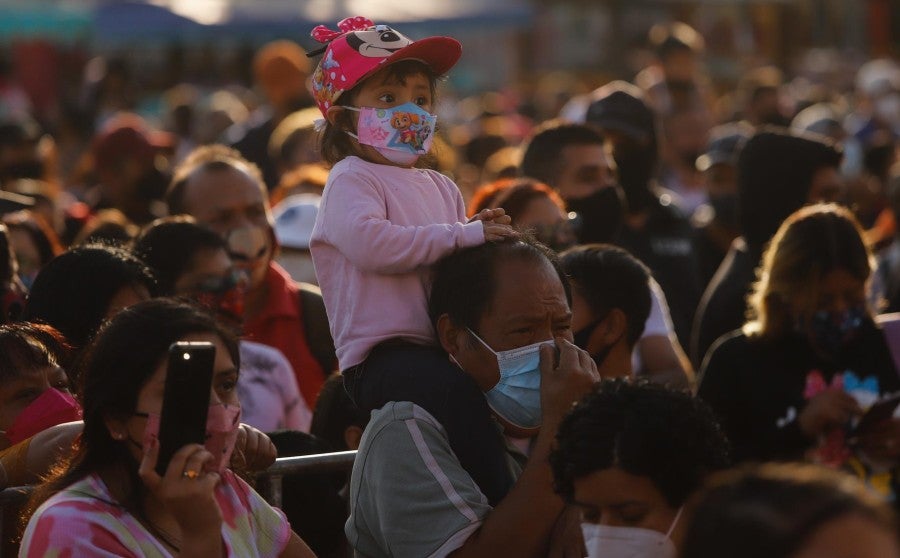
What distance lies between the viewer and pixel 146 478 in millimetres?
3270

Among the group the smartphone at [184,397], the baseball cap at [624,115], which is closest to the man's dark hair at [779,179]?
the baseball cap at [624,115]

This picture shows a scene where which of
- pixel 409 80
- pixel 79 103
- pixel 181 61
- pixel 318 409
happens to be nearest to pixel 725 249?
pixel 318 409

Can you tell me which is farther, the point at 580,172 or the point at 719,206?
the point at 719,206

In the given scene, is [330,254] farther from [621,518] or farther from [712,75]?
[712,75]

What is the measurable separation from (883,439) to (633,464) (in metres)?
1.96

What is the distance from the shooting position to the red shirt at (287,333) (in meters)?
6.21

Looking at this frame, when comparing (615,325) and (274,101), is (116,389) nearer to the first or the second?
(615,325)

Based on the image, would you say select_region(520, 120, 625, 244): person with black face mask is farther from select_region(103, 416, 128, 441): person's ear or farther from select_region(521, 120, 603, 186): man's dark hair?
select_region(103, 416, 128, 441): person's ear

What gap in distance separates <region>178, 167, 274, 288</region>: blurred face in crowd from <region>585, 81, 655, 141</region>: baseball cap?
2030 mm

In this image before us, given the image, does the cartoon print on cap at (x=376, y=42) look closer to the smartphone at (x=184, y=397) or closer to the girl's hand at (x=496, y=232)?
the girl's hand at (x=496, y=232)

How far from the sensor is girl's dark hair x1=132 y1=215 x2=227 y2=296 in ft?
18.4

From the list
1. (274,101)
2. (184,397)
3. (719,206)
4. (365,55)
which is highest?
(365,55)

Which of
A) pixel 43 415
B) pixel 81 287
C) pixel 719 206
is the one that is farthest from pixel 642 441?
pixel 719 206

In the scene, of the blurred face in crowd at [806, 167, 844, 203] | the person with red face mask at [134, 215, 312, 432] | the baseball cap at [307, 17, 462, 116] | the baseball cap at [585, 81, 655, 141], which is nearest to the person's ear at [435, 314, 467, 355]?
the baseball cap at [307, 17, 462, 116]
